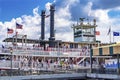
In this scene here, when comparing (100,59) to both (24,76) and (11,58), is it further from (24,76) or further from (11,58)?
(24,76)

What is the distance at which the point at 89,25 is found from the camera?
3152 inches

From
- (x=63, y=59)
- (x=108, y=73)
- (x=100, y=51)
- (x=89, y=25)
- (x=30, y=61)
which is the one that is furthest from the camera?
(x=89, y=25)

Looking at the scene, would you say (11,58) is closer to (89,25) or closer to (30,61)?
(30,61)

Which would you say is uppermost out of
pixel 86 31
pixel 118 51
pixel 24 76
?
pixel 86 31

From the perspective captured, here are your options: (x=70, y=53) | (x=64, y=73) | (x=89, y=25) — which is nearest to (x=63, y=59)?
(x=70, y=53)

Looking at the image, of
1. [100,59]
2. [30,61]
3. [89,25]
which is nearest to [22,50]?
[30,61]

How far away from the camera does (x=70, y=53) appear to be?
57.9 m

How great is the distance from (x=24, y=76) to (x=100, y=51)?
400 inches

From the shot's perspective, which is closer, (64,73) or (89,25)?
(64,73)

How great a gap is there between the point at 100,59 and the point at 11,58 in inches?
839

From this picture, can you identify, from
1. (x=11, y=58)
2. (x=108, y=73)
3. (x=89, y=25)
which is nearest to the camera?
(x=108, y=73)

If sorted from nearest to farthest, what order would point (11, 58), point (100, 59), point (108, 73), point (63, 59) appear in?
point (108, 73), point (11, 58), point (63, 59), point (100, 59)

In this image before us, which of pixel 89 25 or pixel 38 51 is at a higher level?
pixel 89 25

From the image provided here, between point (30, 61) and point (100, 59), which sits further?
point (100, 59)
